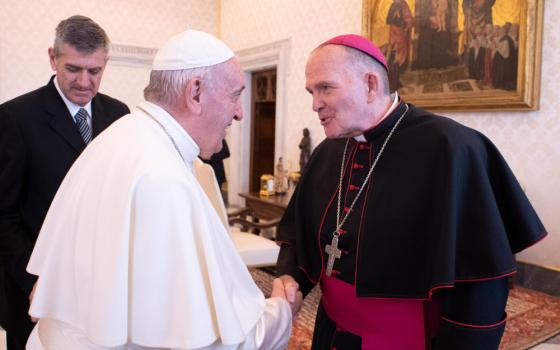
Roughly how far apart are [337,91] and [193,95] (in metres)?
0.56

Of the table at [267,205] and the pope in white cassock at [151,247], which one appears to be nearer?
the pope in white cassock at [151,247]

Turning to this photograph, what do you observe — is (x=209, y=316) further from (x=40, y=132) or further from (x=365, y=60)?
(x=40, y=132)

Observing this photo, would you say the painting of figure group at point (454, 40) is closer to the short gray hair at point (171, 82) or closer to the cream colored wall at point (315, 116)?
the cream colored wall at point (315, 116)

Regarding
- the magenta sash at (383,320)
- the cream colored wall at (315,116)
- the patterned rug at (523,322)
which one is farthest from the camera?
the cream colored wall at (315,116)

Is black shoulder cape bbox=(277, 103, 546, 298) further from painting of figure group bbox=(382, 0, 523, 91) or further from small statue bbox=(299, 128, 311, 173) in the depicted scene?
small statue bbox=(299, 128, 311, 173)

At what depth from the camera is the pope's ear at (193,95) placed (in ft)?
4.95

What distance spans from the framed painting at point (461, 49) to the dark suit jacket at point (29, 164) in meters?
3.42

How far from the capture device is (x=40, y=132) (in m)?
2.23

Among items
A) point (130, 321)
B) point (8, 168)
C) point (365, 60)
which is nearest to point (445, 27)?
point (365, 60)

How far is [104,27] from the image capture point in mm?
7922

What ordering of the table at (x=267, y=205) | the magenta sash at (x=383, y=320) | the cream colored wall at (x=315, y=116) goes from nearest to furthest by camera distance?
the magenta sash at (x=383, y=320) < the cream colored wall at (x=315, y=116) < the table at (x=267, y=205)

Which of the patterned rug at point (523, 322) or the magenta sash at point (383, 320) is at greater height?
the magenta sash at point (383, 320)

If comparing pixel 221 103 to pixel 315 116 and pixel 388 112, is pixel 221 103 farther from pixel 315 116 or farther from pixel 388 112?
pixel 315 116

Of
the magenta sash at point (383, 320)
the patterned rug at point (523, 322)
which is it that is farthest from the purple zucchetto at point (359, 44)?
the patterned rug at point (523, 322)
